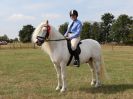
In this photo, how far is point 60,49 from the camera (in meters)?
10.4

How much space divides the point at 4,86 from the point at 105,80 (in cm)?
381

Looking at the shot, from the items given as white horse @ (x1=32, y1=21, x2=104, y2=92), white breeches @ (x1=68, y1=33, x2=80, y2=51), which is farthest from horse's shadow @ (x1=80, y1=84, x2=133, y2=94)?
white breeches @ (x1=68, y1=33, x2=80, y2=51)

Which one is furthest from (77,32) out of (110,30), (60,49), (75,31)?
(110,30)

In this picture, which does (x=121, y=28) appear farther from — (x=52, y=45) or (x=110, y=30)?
(x=52, y=45)

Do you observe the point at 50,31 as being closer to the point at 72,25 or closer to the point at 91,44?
the point at 72,25

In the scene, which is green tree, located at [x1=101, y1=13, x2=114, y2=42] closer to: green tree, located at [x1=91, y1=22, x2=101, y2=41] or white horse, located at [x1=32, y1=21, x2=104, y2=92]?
green tree, located at [x1=91, y1=22, x2=101, y2=41]

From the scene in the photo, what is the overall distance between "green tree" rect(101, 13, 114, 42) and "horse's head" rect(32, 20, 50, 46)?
344 ft

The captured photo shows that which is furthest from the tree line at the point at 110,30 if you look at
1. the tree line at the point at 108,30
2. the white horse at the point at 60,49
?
the white horse at the point at 60,49

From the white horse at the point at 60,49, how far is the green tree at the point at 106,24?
10317cm

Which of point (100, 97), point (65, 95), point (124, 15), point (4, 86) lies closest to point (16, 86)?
point (4, 86)

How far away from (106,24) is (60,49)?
368ft

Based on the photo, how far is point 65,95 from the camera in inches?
383

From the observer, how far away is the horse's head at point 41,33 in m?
9.78

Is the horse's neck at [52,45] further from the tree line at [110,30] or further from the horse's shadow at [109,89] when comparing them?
the tree line at [110,30]
